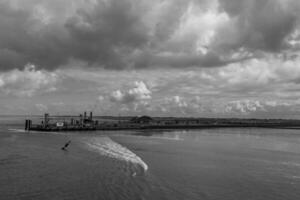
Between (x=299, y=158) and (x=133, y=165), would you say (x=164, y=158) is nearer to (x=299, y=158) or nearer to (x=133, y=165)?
(x=133, y=165)

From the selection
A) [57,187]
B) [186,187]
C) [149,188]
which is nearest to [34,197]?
[57,187]

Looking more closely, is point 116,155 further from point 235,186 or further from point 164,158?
point 235,186

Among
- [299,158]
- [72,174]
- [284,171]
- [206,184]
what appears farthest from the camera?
[299,158]

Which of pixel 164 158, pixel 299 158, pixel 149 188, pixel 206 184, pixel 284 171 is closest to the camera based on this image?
pixel 149 188

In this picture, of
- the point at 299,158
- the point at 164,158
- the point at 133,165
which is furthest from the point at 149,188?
the point at 299,158

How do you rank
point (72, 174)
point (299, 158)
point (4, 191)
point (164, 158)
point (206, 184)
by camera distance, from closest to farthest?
point (4, 191) → point (206, 184) → point (72, 174) → point (164, 158) → point (299, 158)

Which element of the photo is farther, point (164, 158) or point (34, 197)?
point (164, 158)

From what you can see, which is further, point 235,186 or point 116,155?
point 116,155

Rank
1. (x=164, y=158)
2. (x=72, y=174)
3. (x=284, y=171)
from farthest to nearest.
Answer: (x=164, y=158) < (x=284, y=171) < (x=72, y=174)

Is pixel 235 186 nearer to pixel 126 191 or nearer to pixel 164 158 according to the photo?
pixel 126 191
